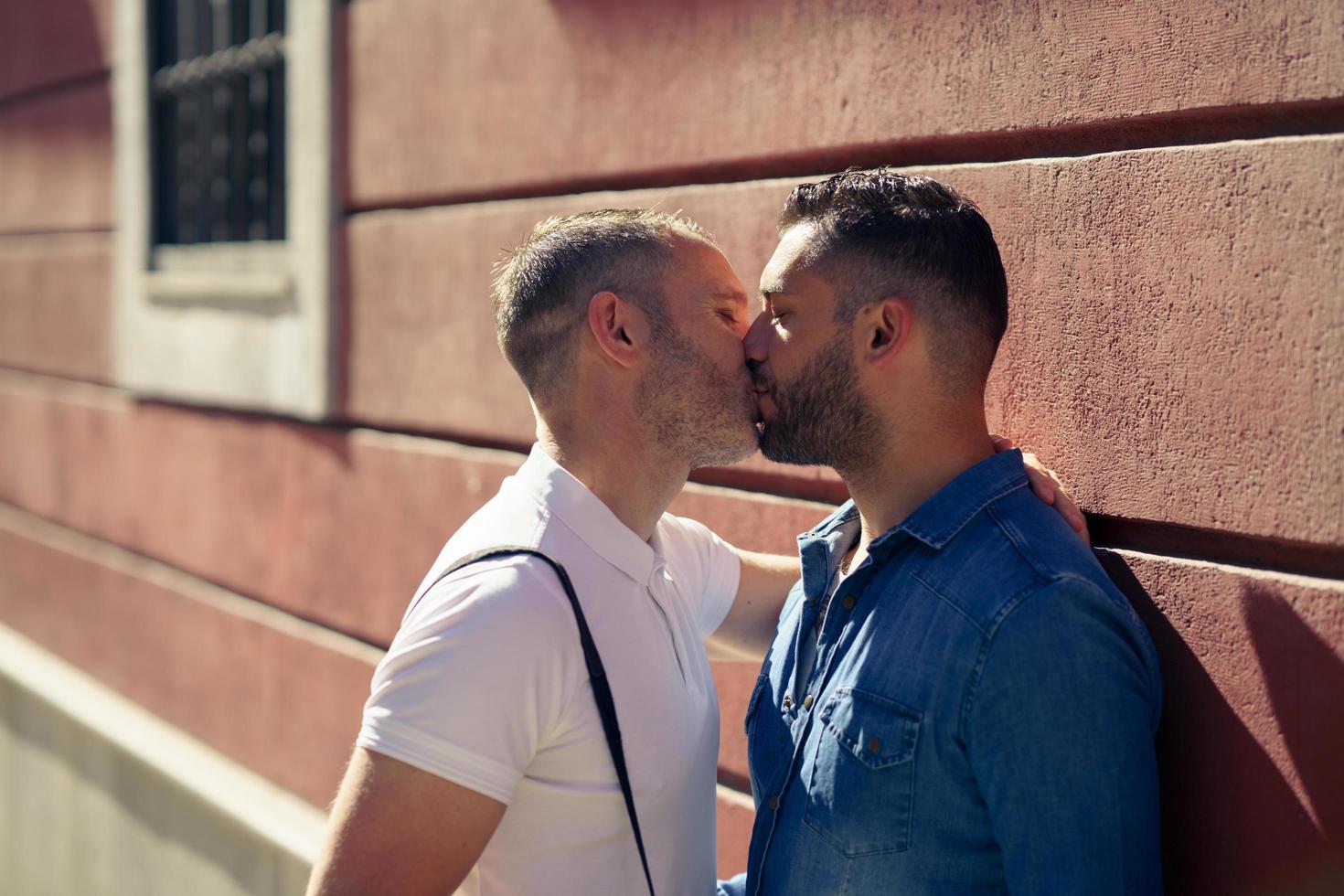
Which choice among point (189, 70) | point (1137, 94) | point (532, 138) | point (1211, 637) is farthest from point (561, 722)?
point (189, 70)

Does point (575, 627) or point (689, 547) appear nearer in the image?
point (575, 627)

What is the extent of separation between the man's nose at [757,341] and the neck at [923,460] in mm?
282

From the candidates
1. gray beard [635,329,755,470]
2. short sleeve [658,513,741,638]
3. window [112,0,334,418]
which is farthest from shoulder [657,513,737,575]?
window [112,0,334,418]

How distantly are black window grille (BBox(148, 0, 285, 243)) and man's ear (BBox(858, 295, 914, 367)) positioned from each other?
136 inches

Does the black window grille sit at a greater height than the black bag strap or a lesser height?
greater

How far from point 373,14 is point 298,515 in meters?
1.74

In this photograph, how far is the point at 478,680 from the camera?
1.99 metres

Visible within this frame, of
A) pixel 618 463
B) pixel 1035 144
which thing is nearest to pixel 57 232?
pixel 618 463

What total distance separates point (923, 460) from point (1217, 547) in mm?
470

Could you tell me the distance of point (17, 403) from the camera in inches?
267

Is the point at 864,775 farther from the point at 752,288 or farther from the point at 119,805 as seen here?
the point at 119,805

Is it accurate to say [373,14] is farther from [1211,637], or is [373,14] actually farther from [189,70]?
[1211,637]

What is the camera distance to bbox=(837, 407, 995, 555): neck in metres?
2.14

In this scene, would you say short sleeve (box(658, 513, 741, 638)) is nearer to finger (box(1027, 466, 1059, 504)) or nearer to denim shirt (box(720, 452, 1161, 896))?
denim shirt (box(720, 452, 1161, 896))
